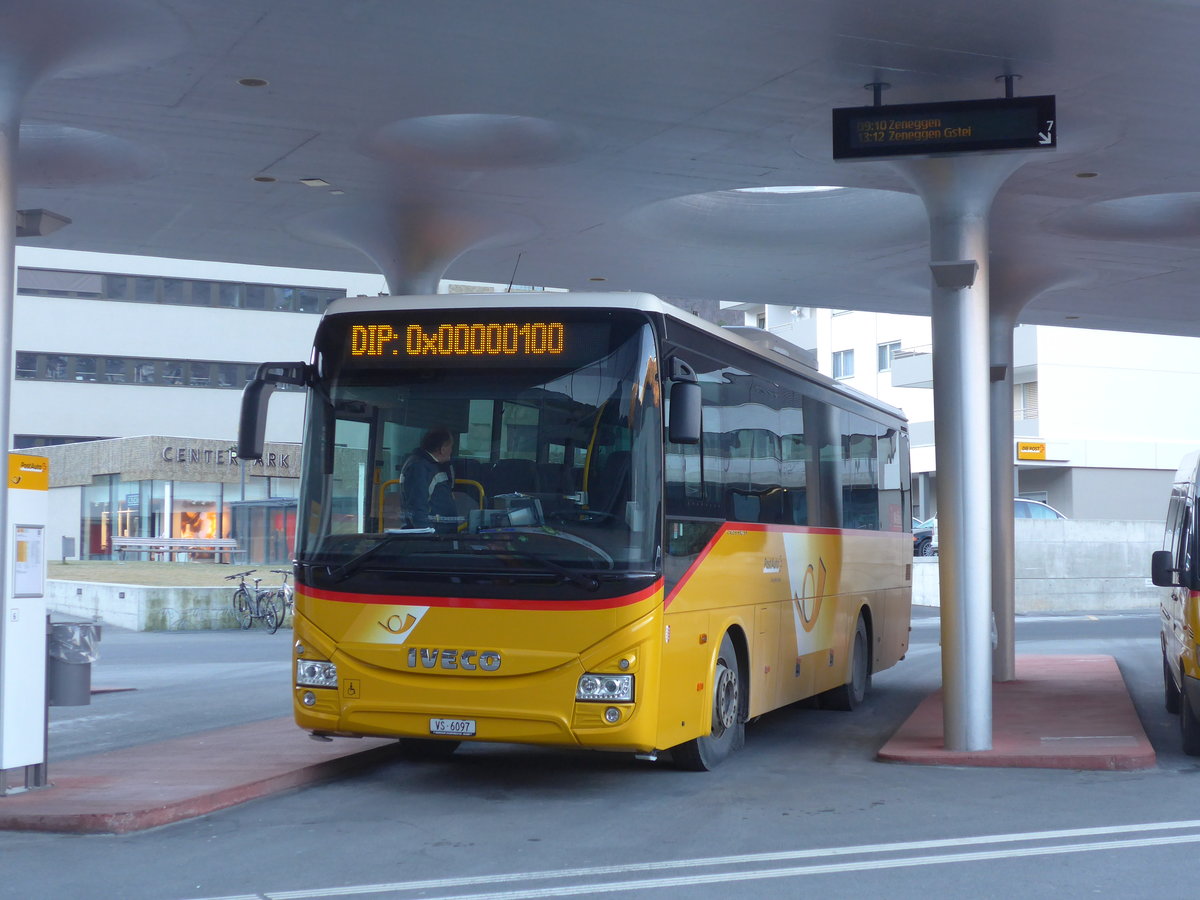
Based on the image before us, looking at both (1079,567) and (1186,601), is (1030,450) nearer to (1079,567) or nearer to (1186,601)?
(1079,567)

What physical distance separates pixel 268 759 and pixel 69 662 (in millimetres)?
1739

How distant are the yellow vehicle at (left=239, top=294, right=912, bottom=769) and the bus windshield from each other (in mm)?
Result: 13

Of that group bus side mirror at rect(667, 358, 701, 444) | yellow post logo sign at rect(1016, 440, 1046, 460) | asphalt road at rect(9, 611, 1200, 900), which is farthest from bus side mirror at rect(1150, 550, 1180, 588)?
yellow post logo sign at rect(1016, 440, 1046, 460)

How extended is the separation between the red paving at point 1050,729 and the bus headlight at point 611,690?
3.29 meters

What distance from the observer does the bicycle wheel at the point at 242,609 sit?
29062mm

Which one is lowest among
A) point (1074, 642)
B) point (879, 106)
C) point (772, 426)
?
point (1074, 642)

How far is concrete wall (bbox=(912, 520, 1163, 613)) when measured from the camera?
35.6 meters

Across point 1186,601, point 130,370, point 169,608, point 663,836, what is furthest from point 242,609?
point 130,370

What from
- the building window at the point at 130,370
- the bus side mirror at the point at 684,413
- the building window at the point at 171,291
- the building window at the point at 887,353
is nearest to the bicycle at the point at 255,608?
the bus side mirror at the point at 684,413

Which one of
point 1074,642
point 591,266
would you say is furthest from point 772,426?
point 1074,642

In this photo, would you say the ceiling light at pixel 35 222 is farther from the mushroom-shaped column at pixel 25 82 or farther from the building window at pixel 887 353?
the building window at pixel 887 353

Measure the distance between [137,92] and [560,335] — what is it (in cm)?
413

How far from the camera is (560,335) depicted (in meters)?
9.70

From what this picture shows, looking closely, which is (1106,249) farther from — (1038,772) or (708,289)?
(1038,772)
